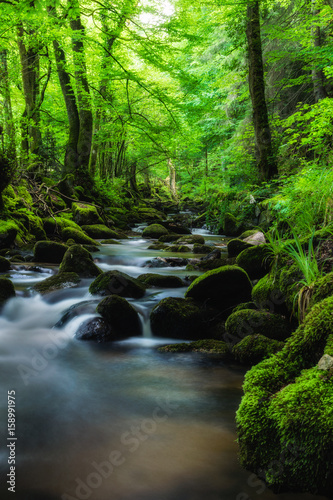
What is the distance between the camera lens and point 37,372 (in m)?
3.58

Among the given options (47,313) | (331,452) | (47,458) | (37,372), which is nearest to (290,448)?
(331,452)

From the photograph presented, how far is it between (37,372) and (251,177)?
8518 mm

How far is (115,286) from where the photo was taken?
18.5 feet

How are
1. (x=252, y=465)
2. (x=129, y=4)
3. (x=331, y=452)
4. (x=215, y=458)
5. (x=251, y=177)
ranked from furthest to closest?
(x=251, y=177) < (x=129, y=4) < (x=215, y=458) < (x=252, y=465) < (x=331, y=452)

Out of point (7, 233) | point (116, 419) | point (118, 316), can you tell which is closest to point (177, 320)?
point (118, 316)

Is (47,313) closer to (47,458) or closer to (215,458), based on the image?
(47,458)

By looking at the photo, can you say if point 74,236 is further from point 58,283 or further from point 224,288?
point 224,288

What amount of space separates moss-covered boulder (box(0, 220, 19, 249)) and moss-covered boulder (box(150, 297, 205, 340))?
529cm

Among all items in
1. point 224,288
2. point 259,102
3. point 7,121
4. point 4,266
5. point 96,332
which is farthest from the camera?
point 7,121

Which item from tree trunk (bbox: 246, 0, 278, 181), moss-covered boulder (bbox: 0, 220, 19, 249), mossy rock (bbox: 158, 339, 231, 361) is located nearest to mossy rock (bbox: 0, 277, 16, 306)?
mossy rock (bbox: 158, 339, 231, 361)

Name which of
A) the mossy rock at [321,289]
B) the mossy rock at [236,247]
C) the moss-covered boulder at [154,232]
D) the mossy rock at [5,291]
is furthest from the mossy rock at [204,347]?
the moss-covered boulder at [154,232]

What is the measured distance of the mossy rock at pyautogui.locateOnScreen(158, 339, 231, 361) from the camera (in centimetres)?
390

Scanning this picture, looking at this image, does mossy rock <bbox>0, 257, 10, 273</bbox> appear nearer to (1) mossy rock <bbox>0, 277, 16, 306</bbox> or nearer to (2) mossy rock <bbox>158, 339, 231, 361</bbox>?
(1) mossy rock <bbox>0, 277, 16, 306</bbox>

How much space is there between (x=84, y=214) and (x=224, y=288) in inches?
356
